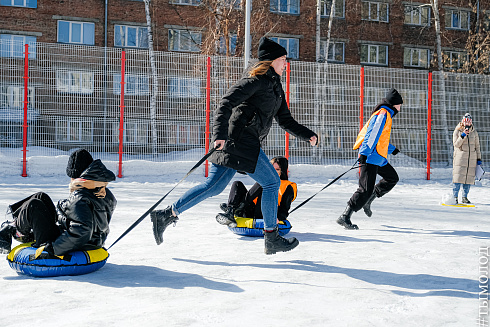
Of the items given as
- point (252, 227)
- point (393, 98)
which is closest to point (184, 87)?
point (393, 98)

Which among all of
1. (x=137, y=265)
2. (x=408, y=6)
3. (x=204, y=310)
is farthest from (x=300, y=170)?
(x=408, y=6)

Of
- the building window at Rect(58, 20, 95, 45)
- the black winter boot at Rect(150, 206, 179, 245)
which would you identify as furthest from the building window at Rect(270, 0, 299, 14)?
the black winter boot at Rect(150, 206, 179, 245)

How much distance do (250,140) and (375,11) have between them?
26.9 metres

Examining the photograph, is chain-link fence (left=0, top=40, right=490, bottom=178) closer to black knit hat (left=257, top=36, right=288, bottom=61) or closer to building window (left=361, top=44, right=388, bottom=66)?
black knit hat (left=257, top=36, right=288, bottom=61)

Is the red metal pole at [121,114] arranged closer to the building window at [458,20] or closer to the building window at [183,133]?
the building window at [183,133]

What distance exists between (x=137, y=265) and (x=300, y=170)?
31.3 feet

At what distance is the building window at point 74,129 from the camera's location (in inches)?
493

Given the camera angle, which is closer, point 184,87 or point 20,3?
point 184,87

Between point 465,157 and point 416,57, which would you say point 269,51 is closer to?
point 465,157

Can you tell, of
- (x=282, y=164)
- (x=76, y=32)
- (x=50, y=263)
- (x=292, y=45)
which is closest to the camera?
(x=50, y=263)

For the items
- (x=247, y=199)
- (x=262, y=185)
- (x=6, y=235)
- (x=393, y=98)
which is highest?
(x=393, y=98)

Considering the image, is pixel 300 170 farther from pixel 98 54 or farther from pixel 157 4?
pixel 157 4

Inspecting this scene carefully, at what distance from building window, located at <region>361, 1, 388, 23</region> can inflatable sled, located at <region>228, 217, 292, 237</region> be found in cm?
2523

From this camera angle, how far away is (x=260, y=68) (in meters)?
4.31
